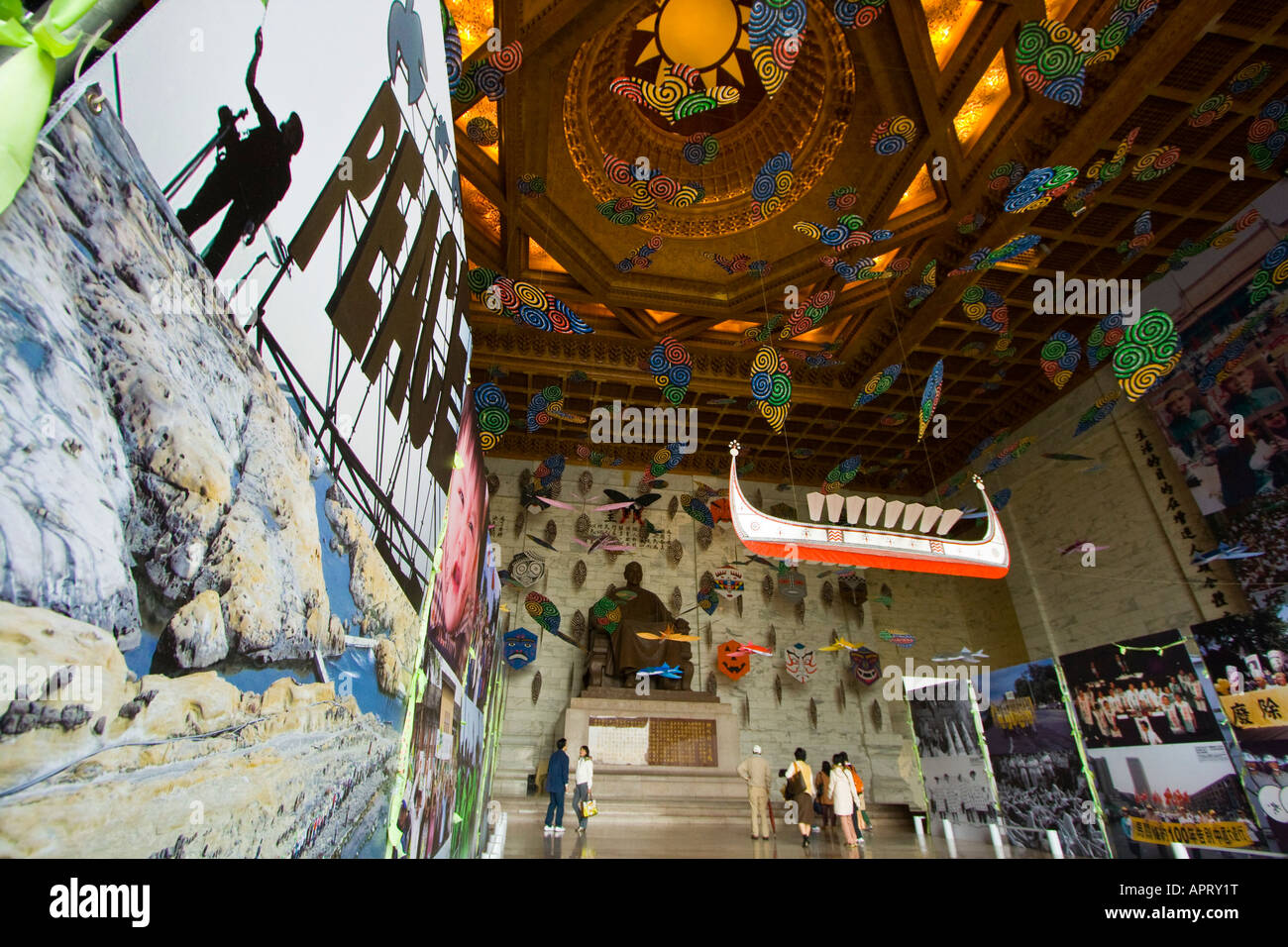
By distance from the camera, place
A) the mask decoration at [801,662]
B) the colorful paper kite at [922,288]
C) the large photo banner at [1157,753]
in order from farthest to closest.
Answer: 1. the mask decoration at [801,662]
2. the colorful paper kite at [922,288]
3. the large photo banner at [1157,753]

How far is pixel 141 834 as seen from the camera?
1102 millimetres

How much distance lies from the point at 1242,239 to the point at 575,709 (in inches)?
458

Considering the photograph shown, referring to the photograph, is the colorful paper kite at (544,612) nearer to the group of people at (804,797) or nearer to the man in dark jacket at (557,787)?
the man in dark jacket at (557,787)

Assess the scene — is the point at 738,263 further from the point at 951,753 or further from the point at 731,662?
the point at 731,662

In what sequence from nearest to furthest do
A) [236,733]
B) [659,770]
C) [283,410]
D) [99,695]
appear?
[99,695], [236,733], [283,410], [659,770]

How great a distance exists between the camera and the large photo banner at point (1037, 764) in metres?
6.23

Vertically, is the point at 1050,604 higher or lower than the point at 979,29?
lower

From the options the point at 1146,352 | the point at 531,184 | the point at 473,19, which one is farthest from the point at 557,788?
the point at 473,19

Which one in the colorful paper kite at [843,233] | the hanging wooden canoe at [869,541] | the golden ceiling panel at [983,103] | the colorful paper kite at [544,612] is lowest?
the hanging wooden canoe at [869,541]

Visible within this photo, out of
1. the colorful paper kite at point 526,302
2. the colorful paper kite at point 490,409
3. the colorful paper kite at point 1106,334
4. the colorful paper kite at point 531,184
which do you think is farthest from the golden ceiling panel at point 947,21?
the colorful paper kite at point 490,409

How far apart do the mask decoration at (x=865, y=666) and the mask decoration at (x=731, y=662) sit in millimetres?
2354

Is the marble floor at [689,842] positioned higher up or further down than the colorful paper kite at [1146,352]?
further down

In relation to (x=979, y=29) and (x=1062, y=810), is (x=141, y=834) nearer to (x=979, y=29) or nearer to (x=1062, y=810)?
(x=1062, y=810)
